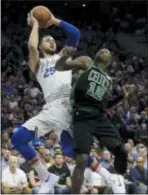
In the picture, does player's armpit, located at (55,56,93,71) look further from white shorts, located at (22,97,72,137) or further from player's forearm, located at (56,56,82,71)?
white shorts, located at (22,97,72,137)

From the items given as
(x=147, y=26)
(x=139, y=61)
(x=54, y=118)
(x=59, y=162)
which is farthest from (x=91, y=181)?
(x=147, y=26)

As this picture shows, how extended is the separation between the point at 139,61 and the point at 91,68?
1302cm

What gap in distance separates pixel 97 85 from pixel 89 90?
0.43 ft

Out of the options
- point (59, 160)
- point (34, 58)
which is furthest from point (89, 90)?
point (59, 160)

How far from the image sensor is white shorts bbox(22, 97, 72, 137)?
821 centimetres

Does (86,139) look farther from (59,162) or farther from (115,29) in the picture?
(115,29)

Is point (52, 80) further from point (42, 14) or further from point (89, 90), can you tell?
point (42, 14)

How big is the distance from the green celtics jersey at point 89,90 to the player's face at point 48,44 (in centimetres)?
62

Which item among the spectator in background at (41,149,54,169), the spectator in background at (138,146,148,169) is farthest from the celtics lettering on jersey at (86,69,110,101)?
the spectator in background at (138,146,148,169)

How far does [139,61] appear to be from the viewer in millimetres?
20891

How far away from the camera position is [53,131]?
1182cm

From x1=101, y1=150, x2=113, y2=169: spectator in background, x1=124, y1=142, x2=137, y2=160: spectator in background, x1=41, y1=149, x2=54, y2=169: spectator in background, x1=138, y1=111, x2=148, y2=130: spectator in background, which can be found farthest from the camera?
x1=138, y1=111, x2=148, y2=130: spectator in background

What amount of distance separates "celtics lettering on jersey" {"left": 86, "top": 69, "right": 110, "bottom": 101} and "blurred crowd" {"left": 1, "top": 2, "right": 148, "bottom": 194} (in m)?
0.65

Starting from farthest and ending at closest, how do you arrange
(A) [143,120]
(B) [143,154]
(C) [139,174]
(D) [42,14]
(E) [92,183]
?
(A) [143,120] < (B) [143,154] < (C) [139,174] < (E) [92,183] < (D) [42,14]
